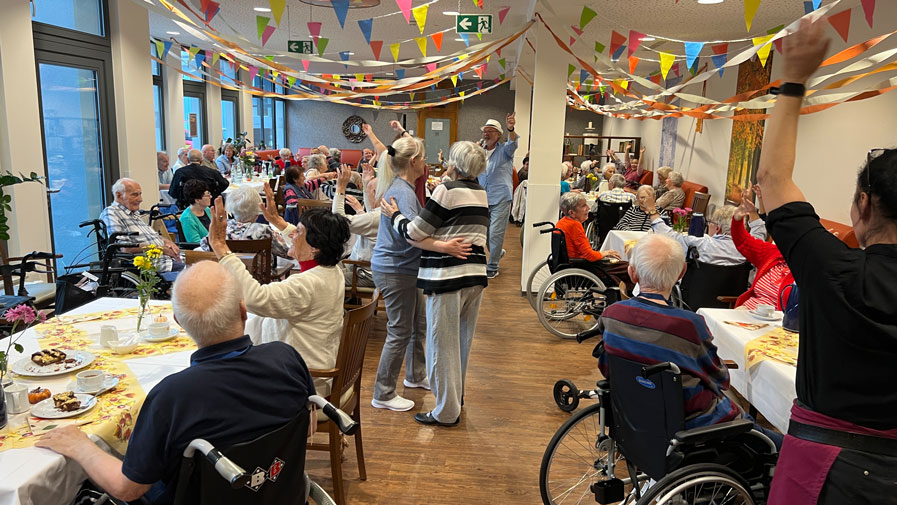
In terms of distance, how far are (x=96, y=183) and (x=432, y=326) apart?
523 centimetres

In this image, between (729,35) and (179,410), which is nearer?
(179,410)

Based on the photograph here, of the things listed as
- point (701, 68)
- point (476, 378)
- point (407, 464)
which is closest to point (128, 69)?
point (476, 378)

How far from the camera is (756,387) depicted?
242cm

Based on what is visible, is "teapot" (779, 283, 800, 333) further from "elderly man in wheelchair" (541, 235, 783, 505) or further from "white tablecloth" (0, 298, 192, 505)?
"white tablecloth" (0, 298, 192, 505)

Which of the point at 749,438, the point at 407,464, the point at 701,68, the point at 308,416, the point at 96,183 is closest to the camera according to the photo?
the point at 308,416

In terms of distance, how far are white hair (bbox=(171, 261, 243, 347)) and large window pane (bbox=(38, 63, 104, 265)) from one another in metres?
5.04

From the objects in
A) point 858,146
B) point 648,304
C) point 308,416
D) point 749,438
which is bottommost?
point 749,438

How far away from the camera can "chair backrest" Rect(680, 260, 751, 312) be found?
13.4 feet

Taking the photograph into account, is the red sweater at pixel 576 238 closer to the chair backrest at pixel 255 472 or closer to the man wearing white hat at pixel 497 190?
the man wearing white hat at pixel 497 190

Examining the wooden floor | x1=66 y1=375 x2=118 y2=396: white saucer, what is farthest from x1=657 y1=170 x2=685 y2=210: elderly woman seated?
x1=66 y1=375 x2=118 y2=396: white saucer

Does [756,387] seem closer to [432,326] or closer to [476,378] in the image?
[432,326]

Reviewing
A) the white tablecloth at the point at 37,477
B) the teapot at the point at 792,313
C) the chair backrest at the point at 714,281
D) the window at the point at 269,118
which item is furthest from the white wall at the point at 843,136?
the window at the point at 269,118

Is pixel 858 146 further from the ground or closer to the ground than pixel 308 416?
further from the ground

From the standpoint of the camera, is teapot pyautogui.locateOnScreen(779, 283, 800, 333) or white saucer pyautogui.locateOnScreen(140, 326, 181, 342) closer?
white saucer pyautogui.locateOnScreen(140, 326, 181, 342)
